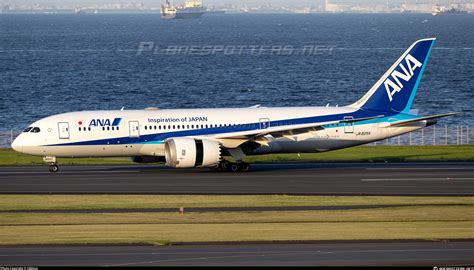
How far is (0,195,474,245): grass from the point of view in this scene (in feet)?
112

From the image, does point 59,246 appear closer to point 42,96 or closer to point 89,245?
point 89,245

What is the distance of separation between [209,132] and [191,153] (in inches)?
116

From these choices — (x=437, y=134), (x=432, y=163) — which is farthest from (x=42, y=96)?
(x=432, y=163)

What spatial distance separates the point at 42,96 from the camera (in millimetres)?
133250

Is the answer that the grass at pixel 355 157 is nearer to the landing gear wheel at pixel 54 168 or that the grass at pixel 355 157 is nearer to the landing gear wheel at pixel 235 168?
the landing gear wheel at pixel 54 168

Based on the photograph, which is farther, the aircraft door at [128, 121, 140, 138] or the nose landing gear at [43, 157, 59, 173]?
the nose landing gear at [43, 157, 59, 173]

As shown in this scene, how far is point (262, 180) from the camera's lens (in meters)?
51.7

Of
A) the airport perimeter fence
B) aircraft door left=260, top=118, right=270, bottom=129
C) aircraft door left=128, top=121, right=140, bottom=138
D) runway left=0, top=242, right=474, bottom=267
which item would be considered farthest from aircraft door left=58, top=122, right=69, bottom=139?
the airport perimeter fence

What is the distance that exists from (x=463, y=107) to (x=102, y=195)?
260 ft

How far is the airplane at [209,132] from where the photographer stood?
179 ft

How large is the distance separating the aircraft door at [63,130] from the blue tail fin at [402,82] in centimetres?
1709

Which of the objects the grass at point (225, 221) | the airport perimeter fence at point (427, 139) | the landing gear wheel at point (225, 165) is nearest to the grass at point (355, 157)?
the landing gear wheel at point (225, 165)

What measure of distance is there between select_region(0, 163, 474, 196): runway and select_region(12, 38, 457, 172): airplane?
1.20 meters

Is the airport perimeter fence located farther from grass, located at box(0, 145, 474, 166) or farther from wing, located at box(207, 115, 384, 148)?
wing, located at box(207, 115, 384, 148)
